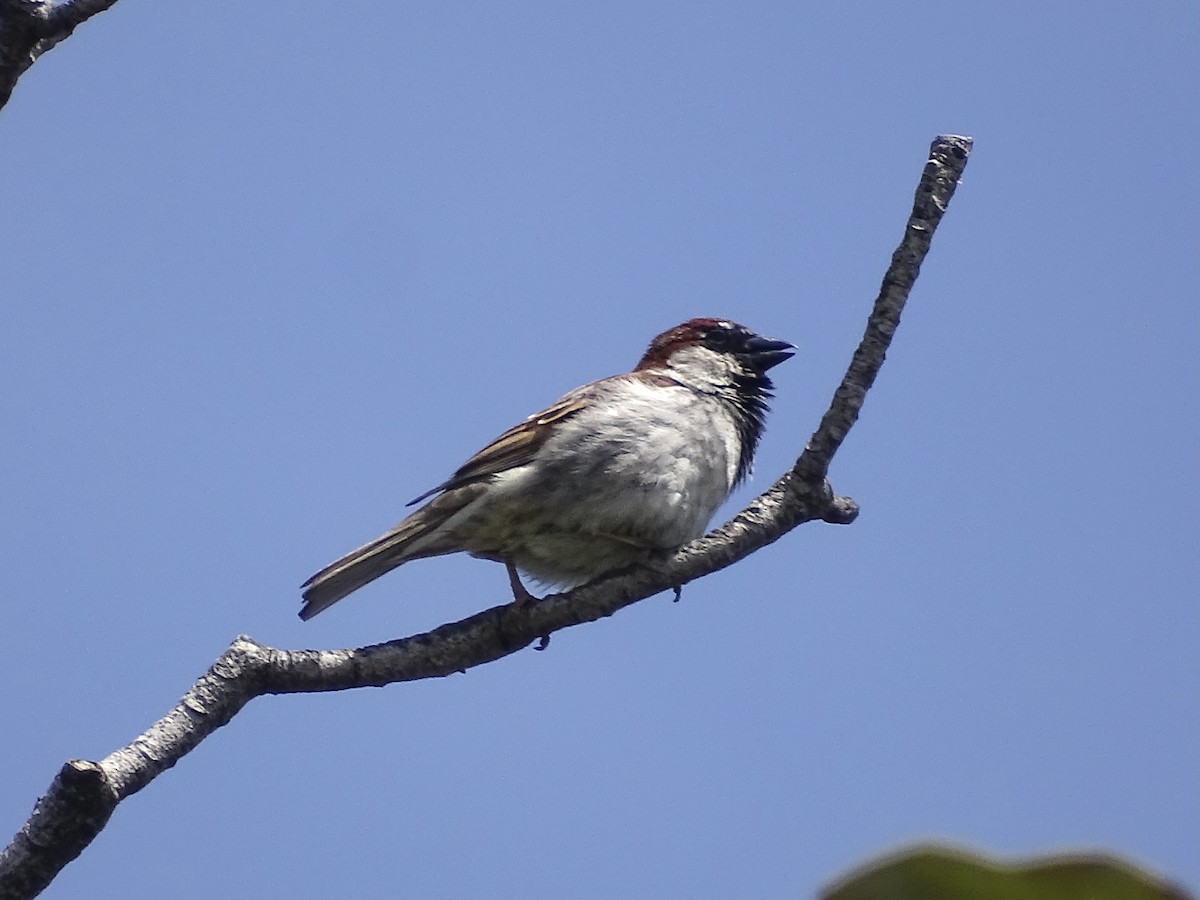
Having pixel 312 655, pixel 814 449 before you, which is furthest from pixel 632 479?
pixel 312 655

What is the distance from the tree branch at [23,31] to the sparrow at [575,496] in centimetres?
249

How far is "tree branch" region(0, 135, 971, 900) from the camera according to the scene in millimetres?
2928

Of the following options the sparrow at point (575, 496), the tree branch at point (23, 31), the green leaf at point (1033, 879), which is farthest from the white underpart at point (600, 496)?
the green leaf at point (1033, 879)

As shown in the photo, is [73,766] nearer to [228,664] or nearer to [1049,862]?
[228,664]

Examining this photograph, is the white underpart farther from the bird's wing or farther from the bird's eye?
the bird's eye

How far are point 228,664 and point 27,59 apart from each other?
160 cm

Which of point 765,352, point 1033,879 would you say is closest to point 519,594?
point 765,352

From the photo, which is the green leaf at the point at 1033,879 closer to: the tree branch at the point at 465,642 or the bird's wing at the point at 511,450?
the tree branch at the point at 465,642

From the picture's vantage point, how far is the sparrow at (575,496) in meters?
5.40

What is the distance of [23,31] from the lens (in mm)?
3164

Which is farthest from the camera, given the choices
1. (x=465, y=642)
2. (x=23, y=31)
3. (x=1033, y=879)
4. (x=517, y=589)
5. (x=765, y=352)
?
(x=765, y=352)

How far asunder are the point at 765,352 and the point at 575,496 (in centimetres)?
A: 170

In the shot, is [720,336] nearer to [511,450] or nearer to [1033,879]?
[511,450]

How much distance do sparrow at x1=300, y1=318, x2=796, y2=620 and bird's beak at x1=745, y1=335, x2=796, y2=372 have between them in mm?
758
